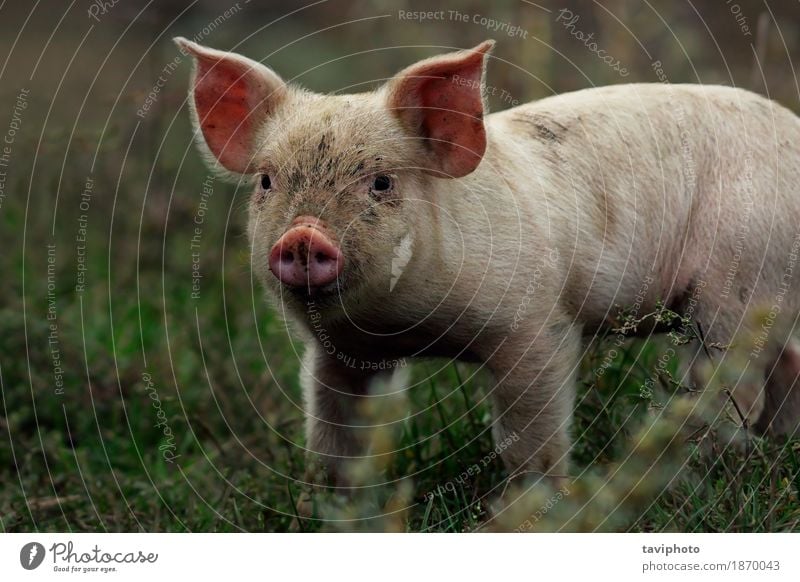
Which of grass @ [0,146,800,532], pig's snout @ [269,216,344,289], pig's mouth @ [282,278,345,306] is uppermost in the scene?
pig's snout @ [269,216,344,289]

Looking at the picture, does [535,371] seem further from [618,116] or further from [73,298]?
[73,298]

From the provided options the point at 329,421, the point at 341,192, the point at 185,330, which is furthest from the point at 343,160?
the point at 185,330

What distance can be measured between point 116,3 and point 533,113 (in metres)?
3.23

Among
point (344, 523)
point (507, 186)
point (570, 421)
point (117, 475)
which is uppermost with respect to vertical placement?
point (507, 186)

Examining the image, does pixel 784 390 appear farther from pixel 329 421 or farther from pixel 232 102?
pixel 232 102

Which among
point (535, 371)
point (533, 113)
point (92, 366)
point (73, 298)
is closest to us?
point (535, 371)

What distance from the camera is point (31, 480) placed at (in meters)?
5.16

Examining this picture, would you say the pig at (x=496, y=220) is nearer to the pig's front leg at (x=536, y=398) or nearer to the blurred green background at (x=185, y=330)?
the pig's front leg at (x=536, y=398)

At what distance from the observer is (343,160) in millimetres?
3840

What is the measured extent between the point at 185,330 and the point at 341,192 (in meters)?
2.84

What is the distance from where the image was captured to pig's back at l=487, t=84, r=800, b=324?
448 centimetres

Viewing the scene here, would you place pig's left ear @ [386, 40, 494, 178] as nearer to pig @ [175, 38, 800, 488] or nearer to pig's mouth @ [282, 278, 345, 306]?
pig @ [175, 38, 800, 488]
